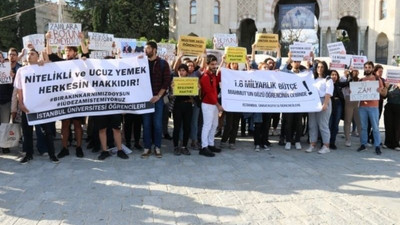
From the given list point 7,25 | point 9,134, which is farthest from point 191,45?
point 7,25

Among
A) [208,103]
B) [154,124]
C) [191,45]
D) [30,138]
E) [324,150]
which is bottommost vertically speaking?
[324,150]

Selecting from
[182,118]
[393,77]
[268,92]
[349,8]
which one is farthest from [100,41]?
[349,8]

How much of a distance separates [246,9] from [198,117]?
34566mm

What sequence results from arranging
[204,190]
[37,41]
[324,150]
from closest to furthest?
[204,190] → [324,150] → [37,41]

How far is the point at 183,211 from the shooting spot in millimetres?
4727

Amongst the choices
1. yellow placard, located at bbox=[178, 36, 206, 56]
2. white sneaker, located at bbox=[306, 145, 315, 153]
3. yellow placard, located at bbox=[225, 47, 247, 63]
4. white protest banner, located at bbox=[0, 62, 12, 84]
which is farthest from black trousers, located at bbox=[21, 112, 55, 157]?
white sneaker, located at bbox=[306, 145, 315, 153]

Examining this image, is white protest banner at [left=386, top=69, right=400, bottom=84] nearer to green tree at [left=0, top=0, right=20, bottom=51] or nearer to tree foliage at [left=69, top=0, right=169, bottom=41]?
tree foliage at [left=69, top=0, right=169, bottom=41]

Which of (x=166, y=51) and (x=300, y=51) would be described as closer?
(x=300, y=51)

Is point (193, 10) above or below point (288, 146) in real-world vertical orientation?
above

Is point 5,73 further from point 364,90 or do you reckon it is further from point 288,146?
point 364,90

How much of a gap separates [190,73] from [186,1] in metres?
34.6

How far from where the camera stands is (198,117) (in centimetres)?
859

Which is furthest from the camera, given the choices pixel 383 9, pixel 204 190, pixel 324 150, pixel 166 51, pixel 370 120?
pixel 383 9

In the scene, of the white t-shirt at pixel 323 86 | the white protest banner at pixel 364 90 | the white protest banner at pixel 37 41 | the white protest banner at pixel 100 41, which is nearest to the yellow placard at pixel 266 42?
the white t-shirt at pixel 323 86
